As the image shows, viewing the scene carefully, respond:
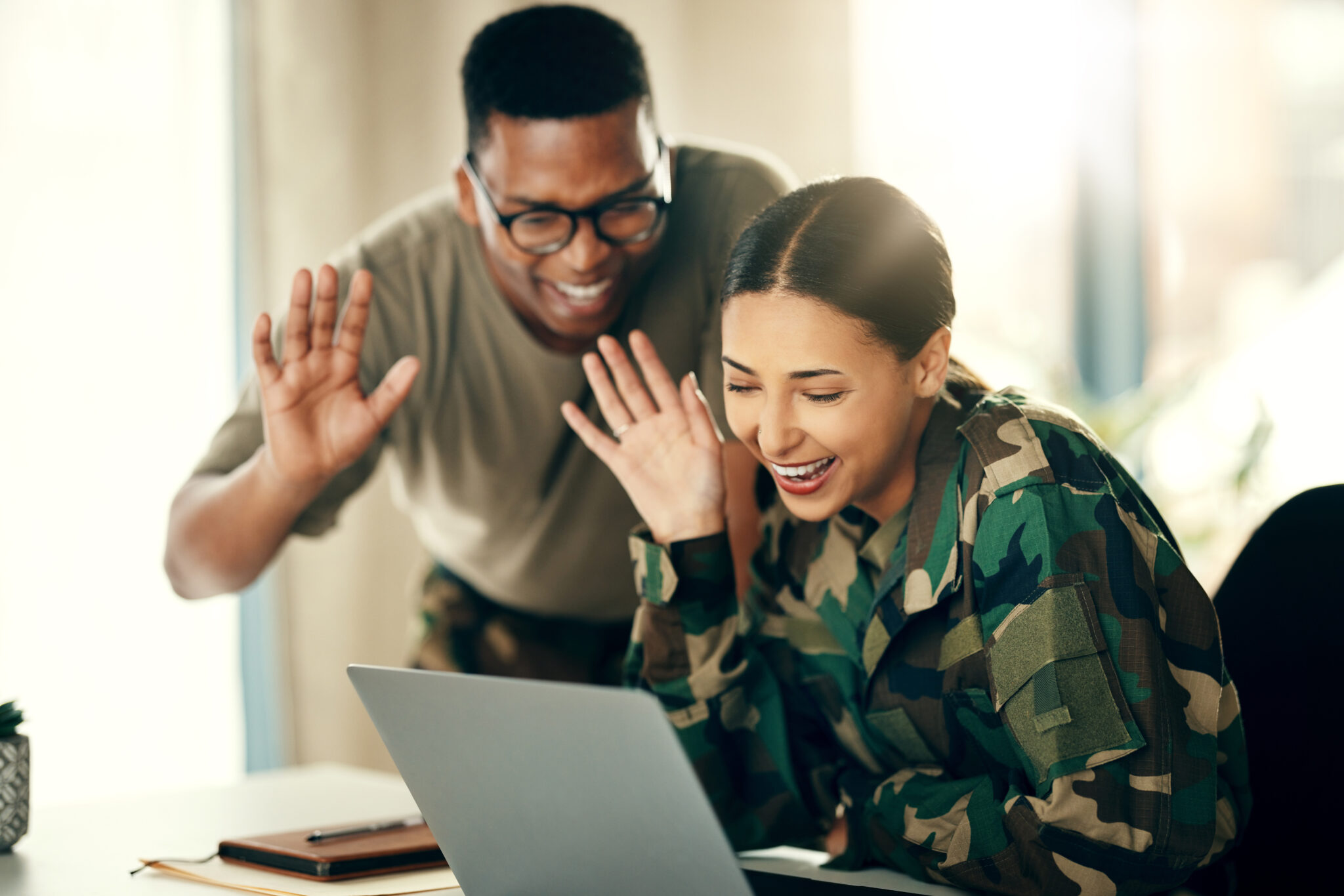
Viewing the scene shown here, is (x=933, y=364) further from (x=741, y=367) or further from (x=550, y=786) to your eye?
(x=550, y=786)

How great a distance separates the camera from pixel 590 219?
129 cm

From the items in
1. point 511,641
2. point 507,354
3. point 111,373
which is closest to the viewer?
point 507,354

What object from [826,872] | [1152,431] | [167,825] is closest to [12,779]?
[167,825]

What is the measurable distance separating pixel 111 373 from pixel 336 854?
1.39 metres

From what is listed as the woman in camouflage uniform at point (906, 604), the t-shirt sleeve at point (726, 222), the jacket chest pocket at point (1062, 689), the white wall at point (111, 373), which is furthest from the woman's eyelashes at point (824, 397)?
the white wall at point (111, 373)

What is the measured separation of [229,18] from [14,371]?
2.69ft

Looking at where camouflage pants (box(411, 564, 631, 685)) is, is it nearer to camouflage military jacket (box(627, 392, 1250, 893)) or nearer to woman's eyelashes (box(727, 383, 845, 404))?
camouflage military jacket (box(627, 392, 1250, 893))

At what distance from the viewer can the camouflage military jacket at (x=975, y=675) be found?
2.87ft

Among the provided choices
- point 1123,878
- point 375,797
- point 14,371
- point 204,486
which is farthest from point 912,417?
point 14,371

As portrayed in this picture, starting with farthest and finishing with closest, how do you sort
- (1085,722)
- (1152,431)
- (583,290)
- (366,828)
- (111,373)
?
(1152,431) → (111,373) → (583,290) → (366,828) → (1085,722)

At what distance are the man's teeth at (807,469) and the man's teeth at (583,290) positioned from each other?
383 mm

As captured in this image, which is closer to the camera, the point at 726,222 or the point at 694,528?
the point at 694,528

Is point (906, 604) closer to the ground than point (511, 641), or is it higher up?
higher up

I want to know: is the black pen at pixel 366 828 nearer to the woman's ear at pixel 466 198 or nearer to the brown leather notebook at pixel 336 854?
the brown leather notebook at pixel 336 854
